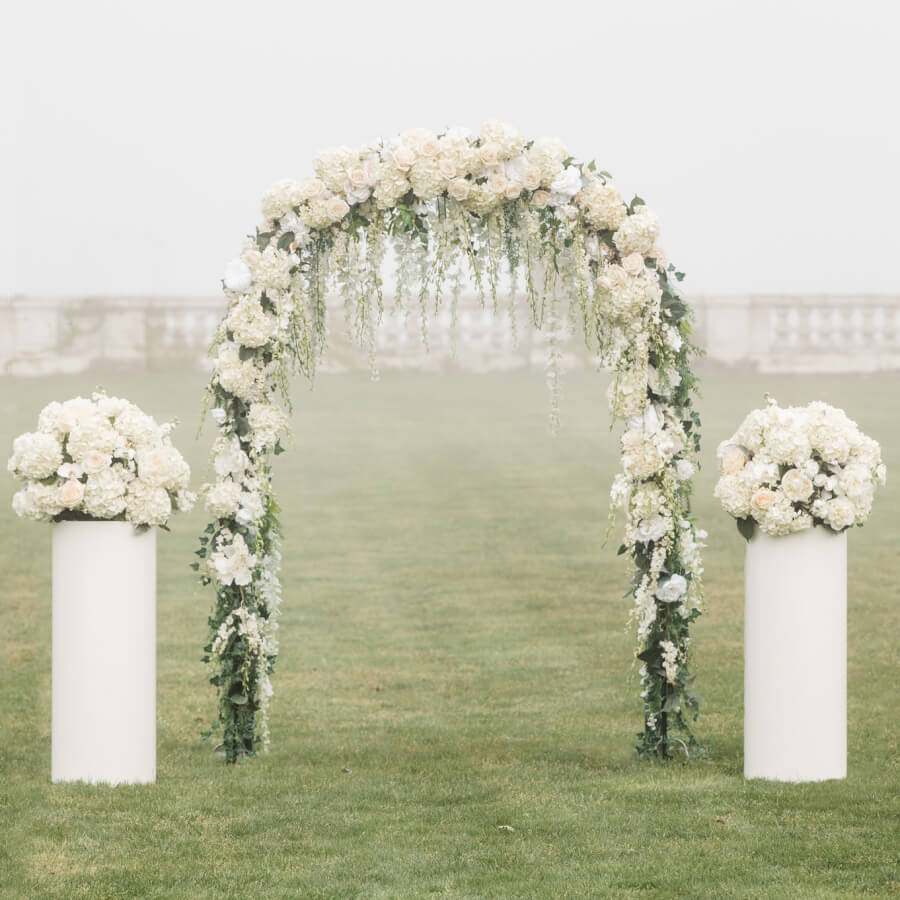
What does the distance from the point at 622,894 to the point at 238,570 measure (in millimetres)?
3104

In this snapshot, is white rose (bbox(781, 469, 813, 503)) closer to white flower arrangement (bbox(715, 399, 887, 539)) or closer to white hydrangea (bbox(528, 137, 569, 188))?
white flower arrangement (bbox(715, 399, 887, 539))

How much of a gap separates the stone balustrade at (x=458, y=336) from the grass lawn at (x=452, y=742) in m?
15.5

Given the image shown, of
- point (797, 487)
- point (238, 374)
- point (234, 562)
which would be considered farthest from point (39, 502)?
point (797, 487)

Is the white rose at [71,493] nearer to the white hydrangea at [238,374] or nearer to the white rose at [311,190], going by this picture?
the white hydrangea at [238,374]

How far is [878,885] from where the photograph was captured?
233 inches

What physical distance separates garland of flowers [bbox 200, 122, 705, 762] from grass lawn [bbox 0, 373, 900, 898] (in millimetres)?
733

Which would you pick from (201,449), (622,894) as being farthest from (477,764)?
(201,449)

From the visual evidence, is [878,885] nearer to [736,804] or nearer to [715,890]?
[715,890]

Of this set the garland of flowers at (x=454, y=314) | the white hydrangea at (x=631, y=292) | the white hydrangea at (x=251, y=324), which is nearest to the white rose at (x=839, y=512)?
the garland of flowers at (x=454, y=314)

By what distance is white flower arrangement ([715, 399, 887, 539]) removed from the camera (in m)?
7.42

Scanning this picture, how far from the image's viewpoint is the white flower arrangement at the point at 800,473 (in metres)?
7.42

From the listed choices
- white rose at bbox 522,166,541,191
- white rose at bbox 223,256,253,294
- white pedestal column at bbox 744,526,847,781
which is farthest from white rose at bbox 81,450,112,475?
white pedestal column at bbox 744,526,847,781

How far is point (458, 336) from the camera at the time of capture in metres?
35.4

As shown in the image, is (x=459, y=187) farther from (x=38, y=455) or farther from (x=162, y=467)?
(x=38, y=455)
